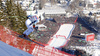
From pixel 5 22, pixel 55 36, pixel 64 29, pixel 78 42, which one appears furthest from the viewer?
pixel 64 29

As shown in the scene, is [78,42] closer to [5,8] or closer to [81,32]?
[81,32]

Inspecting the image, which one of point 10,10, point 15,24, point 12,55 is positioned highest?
point 12,55


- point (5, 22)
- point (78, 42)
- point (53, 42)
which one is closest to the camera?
point (5, 22)

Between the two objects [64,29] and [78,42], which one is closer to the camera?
[78,42]

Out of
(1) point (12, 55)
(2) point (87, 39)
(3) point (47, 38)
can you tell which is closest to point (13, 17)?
(3) point (47, 38)

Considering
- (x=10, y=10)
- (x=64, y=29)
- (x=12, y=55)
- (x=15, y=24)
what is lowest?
(x=64, y=29)

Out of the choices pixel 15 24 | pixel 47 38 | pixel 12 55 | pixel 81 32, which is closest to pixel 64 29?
pixel 81 32

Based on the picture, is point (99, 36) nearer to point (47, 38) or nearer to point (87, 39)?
point (87, 39)

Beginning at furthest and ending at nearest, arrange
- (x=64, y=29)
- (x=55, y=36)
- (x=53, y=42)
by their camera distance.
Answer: (x=64, y=29)
(x=55, y=36)
(x=53, y=42)

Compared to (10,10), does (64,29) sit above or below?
below

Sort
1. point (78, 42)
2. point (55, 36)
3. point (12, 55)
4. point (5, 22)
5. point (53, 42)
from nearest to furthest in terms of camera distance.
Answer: point (12, 55), point (5, 22), point (78, 42), point (53, 42), point (55, 36)
